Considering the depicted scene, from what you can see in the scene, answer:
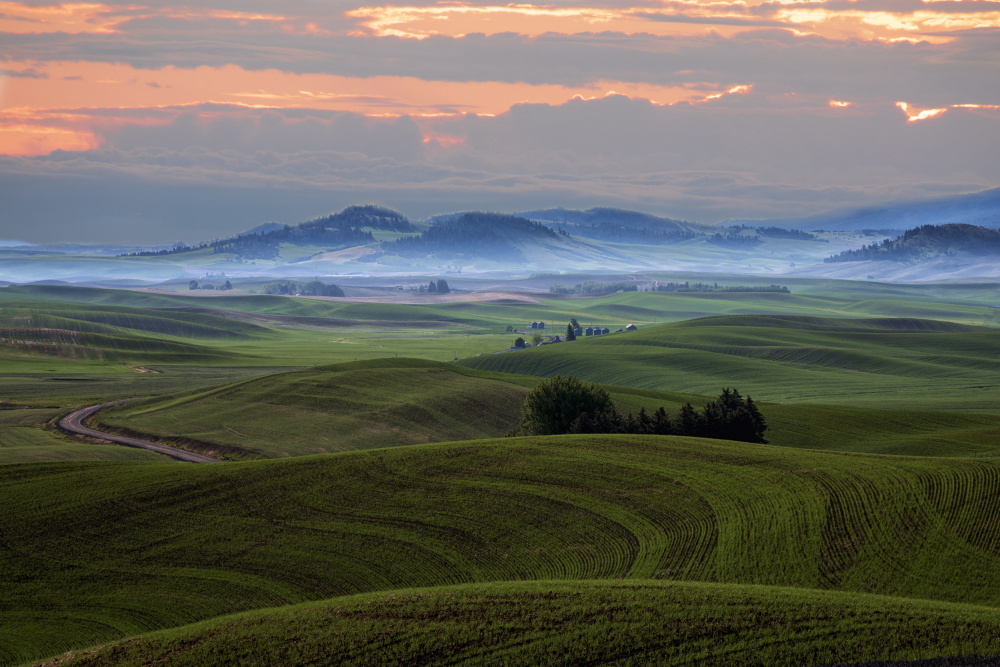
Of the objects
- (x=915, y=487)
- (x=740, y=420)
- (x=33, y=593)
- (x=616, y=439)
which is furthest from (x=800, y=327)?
(x=33, y=593)

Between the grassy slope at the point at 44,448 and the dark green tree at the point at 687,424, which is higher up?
the dark green tree at the point at 687,424

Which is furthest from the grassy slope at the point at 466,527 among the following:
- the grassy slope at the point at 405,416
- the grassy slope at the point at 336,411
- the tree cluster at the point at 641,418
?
the grassy slope at the point at 336,411

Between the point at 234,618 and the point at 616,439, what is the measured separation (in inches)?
1204

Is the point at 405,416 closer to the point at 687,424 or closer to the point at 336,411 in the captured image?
the point at 336,411

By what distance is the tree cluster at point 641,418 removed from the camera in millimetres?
67688

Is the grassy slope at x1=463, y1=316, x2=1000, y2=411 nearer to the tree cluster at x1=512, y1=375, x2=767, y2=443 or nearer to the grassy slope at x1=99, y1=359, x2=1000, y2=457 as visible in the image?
the grassy slope at x1=99, y1=359, x2=1000, y2=457

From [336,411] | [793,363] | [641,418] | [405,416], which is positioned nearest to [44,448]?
[336,411]

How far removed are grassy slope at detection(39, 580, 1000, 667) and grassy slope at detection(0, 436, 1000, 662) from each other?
221 inches

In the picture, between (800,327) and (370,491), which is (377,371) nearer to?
(370,491)

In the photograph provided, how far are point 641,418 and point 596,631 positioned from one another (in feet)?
148

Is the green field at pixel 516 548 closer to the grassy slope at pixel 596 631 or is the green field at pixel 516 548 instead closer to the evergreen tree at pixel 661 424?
the grassy slope at pixel 596 631

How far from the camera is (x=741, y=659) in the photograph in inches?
908

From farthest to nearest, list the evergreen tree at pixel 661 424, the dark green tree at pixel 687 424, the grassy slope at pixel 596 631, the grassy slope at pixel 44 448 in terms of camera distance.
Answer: the grassy slope at pixel 44 448, the evergreen tree at pixel 661 424, the dark green tree at pixel 687 424, the grassy slope at pixel 596 631

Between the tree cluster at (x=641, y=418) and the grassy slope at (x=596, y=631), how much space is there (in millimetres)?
39040
